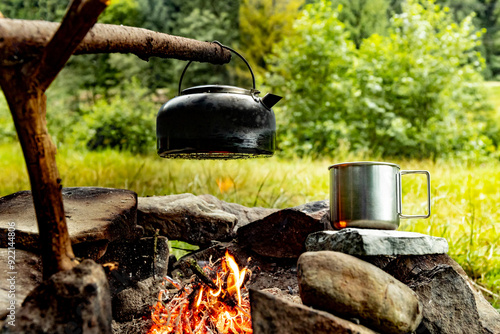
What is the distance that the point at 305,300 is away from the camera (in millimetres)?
1640

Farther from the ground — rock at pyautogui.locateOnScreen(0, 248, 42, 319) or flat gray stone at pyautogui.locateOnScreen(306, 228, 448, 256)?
flat gray stone at pyautogui.locateOnScreen(306, 228, 448, 256)

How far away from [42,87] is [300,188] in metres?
3.91

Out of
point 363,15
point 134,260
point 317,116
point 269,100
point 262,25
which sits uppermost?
point 363,15

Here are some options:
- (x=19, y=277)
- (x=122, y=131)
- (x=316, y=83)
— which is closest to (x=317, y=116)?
(x=316, y=83)

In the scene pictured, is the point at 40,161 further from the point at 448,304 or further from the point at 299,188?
the point at 299,188

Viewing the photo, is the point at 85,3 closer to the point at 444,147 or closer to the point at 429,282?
the point at 429,282

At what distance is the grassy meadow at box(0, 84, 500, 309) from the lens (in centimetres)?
335

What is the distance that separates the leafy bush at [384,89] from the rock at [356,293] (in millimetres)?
6518

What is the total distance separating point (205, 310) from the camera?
1.92 meters

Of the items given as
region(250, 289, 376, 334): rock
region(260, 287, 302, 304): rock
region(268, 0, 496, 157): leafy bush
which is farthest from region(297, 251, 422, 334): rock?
region(268, 0, 496, 157): leafy bush

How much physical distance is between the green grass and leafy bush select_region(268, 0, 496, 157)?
85.9 inches

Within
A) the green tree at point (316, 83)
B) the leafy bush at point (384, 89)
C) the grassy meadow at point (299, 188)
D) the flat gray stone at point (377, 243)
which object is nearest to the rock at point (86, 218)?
the flat gray stone at point (377, 243)

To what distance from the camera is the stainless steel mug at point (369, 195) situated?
2.06 meters

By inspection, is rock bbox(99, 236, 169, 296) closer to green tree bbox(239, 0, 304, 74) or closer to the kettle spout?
the kettle spout
